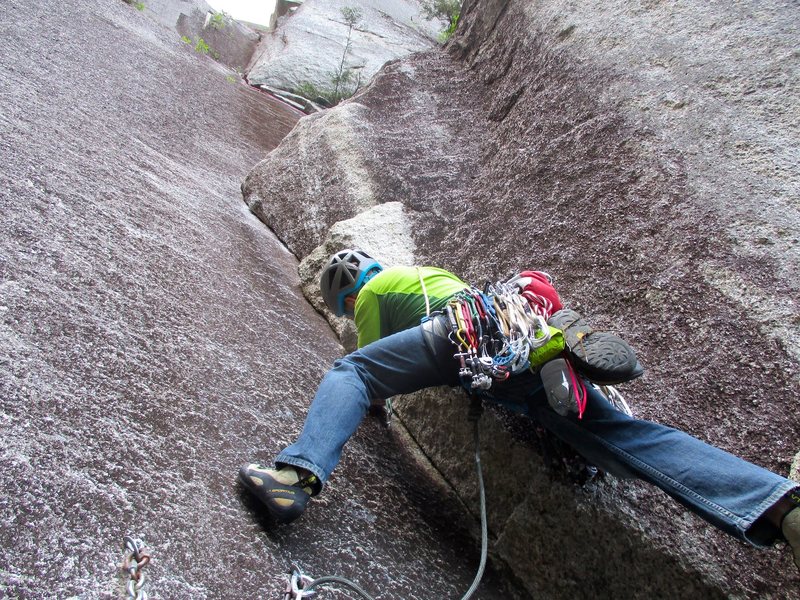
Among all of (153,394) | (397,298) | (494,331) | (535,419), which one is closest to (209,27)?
(397,298)

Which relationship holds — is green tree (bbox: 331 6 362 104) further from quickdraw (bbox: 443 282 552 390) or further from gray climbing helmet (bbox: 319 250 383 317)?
quickdraw (bbox: 443 282 552 390)

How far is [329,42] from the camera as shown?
536 inches

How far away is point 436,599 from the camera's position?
2191mm

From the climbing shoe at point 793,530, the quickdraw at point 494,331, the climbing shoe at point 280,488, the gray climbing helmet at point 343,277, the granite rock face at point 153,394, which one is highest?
the climbing shoe at point 793,530

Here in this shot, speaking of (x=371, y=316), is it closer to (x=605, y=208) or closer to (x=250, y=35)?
(x=605, y=208)

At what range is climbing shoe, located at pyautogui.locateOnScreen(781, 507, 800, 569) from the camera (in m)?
1.66

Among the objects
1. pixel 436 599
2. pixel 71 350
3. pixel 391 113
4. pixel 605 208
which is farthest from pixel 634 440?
pixel 391 113

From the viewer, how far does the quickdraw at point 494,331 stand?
221cm

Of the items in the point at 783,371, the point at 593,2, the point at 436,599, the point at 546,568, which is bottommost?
the point at 436,599

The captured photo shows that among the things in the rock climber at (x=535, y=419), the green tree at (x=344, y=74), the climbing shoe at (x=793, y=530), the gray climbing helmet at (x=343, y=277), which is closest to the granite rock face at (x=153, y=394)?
the rock climber at (x=535, y=419)

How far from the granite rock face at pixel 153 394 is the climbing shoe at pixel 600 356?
1.02 m

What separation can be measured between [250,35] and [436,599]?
16.4 m

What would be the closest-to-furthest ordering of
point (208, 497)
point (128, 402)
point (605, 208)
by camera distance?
point (208, 497)
point (128, 402)
point (605, 208)

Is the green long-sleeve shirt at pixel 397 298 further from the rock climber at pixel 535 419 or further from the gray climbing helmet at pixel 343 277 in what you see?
the gray climbing helmet at pixel 343 277
